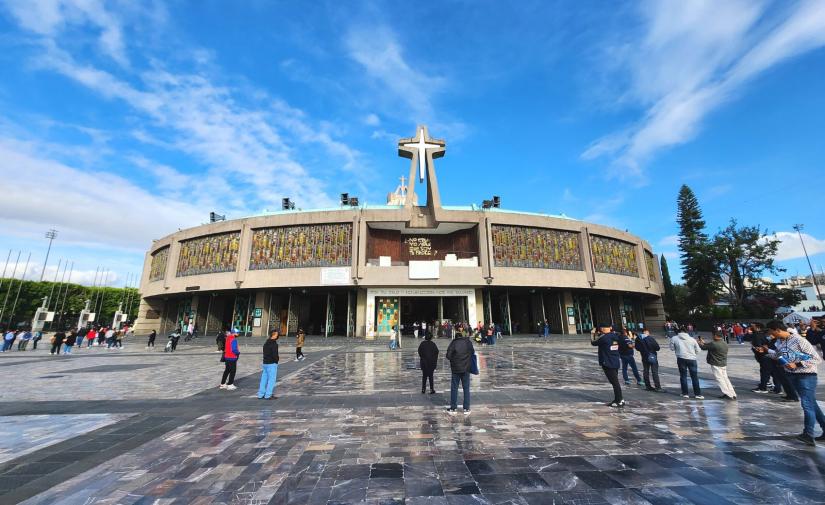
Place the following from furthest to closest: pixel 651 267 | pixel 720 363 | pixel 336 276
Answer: pixel 651 267 < pixel 336 276 < pixel 720 363

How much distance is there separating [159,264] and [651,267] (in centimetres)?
5500

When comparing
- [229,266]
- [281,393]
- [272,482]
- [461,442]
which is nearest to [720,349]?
[461,442]

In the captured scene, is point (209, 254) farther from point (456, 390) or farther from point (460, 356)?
point (456, 390)

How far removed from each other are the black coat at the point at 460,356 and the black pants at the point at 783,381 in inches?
275

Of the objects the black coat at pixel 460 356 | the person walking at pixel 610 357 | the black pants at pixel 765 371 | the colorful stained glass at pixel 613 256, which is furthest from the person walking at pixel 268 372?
the colorful stained glass at pixel 613 256

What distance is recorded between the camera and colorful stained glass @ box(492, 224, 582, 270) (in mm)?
29422

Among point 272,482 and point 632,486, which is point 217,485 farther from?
point 632,486

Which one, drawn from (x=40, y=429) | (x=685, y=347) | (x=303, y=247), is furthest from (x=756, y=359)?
(x=303, y=247)

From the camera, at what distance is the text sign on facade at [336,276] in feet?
91.6

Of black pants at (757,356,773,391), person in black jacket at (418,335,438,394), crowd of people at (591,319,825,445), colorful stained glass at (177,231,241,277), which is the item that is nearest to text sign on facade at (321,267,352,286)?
colorful stained glass at (177,231,241,277)

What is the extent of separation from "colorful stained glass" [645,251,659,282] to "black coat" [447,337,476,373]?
38.2 m

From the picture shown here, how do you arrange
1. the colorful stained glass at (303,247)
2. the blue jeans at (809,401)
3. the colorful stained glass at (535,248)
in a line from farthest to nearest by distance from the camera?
1. the colorful stained glass at (535,248)
2. the colorful stained glass at (303,247)
3. the blue jeans at (809,401)

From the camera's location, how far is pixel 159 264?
36469mm

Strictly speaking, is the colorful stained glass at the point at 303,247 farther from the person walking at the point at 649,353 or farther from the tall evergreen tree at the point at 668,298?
the tall evergreen tree at the point at 668,298
